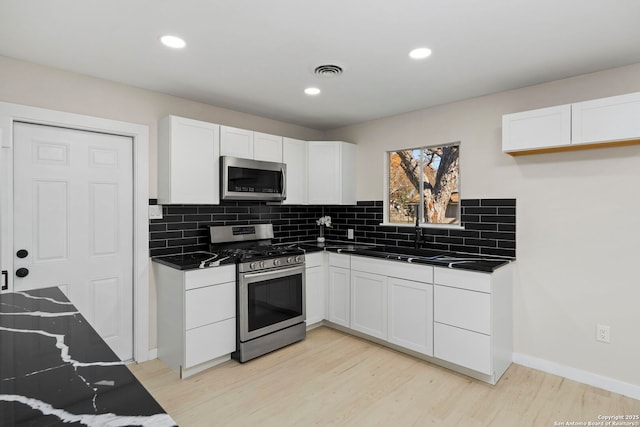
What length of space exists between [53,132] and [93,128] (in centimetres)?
26

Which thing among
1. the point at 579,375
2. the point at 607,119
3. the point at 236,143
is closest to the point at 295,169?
the point at 236,143

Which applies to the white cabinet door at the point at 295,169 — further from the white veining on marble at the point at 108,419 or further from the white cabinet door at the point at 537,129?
the white veining on marble at the point at 108,419

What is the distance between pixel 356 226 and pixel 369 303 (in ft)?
3.78

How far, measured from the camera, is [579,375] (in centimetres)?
270

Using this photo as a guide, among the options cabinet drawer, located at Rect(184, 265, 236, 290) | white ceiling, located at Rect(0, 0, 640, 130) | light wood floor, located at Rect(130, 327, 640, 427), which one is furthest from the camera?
cabinet drawer, located at Rect(184, 265, 236, 290)

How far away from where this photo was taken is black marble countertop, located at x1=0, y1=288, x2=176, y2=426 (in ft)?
2.48

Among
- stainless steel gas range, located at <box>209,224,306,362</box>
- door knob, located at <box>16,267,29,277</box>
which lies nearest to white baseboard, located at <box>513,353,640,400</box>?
stainless steel gas range, located at <box>209,224,306,362</box>

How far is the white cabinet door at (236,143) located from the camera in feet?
10.8

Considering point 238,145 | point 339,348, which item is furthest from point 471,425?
point 238,145

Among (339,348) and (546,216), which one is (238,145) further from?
(546,216)

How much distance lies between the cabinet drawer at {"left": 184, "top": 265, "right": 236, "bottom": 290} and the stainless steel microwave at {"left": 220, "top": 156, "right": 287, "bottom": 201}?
0.72 m

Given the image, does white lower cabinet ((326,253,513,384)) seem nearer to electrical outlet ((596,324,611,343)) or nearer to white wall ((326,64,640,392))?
white wall ((326,64,640,392))

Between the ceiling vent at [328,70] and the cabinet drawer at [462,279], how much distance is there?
1802 millimetres

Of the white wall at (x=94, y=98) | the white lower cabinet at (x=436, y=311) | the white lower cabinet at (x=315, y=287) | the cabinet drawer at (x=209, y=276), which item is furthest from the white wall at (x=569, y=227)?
the white wall at (x=94, y=98)
